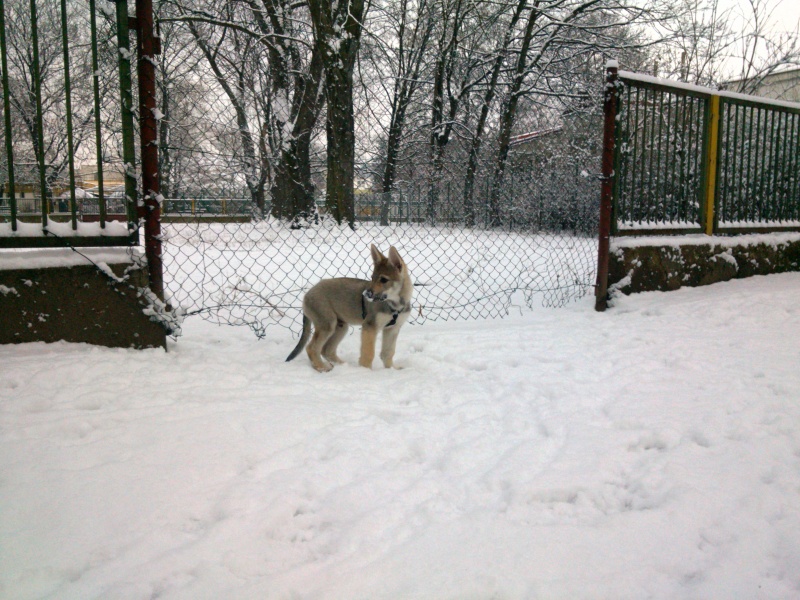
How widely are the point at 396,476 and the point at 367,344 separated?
1.60 m

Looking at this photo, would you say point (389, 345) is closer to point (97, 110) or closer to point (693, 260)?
point (97, 110)

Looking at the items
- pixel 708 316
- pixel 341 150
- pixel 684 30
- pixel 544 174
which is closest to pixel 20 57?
pixel 341 150

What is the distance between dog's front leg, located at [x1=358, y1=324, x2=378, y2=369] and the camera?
12.7 ft

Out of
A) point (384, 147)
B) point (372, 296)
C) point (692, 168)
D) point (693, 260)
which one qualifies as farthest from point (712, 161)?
point (384, 147)

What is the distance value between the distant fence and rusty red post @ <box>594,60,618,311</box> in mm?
71

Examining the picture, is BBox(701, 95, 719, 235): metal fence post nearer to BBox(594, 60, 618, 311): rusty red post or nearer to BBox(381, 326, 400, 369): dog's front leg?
BBox(594, 60, 618, 311): rusty red post

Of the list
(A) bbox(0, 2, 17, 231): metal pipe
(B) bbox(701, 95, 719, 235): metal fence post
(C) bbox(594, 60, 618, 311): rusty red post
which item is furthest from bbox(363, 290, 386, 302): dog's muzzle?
(B) bbox(701, 95, 719, 235): metal fence post

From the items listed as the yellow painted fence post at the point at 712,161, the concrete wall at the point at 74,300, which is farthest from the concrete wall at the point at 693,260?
the concrete wall at the point at 74,300

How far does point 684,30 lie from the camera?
13.9 metres

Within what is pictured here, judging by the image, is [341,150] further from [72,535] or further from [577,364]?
[72,535]

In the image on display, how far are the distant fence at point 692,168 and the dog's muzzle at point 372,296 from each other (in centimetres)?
320

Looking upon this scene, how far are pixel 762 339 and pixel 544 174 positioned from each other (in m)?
8.28

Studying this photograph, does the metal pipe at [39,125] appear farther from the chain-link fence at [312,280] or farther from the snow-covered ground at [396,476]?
the chain-link fence at [312,280]

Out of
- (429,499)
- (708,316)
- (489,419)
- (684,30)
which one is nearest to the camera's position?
(429,499)
